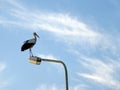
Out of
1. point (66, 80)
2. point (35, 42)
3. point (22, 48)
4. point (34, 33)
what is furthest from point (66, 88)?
point (34, 33)

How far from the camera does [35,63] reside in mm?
23250

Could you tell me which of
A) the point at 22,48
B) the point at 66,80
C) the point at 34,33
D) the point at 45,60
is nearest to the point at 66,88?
the point at 66,80

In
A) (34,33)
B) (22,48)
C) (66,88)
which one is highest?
(34,33)

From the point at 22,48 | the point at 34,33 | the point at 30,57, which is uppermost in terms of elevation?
the point at 34,33

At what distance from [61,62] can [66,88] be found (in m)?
1.43

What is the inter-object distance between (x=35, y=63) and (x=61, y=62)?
141 centimetres

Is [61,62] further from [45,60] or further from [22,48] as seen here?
[22,48]

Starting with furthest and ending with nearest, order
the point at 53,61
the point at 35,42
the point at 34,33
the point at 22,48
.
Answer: the point at 34,33, the point at 35,42, the point at 22,48, the point at 53,61

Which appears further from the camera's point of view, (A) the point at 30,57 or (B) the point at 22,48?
(B) the point at 22,48

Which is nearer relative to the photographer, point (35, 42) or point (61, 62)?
point (61, 62)

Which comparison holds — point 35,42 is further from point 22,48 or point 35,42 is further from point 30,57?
point 30,57

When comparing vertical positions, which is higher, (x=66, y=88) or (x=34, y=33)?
(x=34, y=33)

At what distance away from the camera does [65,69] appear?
2325 cm

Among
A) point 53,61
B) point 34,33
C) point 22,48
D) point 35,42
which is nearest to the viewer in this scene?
point 53,61
